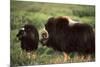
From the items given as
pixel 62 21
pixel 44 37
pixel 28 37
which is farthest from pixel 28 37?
pixel 62 21

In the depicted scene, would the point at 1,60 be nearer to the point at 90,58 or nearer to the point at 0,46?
the point at 0,46

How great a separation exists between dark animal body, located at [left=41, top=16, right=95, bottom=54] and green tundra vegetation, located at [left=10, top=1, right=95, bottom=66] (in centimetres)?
6

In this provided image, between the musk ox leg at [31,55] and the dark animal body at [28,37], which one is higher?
the dark animal body at [28,37]

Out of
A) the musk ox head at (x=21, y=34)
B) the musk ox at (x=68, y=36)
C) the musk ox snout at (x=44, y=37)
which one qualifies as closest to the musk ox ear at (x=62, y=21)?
the musk ox at (x=68, y=36)

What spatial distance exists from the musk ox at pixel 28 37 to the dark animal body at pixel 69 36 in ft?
0.46

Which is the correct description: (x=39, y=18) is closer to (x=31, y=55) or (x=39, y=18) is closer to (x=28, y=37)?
(x=28, y=37)

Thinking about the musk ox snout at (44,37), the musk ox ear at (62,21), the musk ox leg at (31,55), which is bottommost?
the musk ox leg at (31,55)

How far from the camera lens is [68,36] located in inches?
91.0

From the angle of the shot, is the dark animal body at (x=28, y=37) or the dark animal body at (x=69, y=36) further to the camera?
the dark animal body at (x=69, y=36)

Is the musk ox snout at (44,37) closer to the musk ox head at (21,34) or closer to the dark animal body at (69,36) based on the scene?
the dark animal body at (69,36)

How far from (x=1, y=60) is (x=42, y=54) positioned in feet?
1.50

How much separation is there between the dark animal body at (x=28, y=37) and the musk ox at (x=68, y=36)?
3.9 inches

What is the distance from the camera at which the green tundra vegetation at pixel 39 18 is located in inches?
82.5

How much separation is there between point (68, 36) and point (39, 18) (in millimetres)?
405
